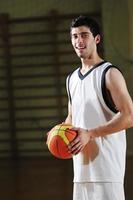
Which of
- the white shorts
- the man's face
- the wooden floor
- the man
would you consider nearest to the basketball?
the man

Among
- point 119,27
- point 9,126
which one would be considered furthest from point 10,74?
point 119,27

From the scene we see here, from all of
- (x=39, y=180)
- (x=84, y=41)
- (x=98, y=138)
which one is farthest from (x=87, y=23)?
(x=39, y=180)

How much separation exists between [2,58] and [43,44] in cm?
58

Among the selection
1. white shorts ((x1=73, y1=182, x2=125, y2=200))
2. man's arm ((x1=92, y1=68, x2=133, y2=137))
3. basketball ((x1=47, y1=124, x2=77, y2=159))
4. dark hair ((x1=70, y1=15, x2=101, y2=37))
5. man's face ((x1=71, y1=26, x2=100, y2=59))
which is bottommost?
white shorts ((x1=73, y1=182, x2=125, y2=200))

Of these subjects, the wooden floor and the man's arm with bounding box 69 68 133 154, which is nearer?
the man's arm with bounding box 69 68 133 154

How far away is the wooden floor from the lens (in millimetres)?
3703

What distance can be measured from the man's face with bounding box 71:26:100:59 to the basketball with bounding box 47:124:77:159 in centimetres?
29

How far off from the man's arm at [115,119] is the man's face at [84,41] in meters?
0.15

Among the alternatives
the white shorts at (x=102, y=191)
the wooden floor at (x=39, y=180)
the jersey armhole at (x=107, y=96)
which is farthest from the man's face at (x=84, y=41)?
the wooden floor at (x=39, y=180)

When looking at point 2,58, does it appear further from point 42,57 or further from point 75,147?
point 75,147

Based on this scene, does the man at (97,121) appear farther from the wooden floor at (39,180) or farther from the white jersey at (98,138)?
the wooden floor at (39,180)

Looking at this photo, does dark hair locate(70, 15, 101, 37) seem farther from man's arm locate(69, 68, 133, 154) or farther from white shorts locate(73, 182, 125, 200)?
white shorts locate(73, 182, 125, 200)

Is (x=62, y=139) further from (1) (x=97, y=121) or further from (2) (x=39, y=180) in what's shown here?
(2) (x=39, y=180)

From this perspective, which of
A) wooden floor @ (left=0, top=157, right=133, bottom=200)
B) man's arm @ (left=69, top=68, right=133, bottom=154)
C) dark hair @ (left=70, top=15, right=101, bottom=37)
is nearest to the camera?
man's arm @ (left=69, top=68, right=133, bottom=154)
